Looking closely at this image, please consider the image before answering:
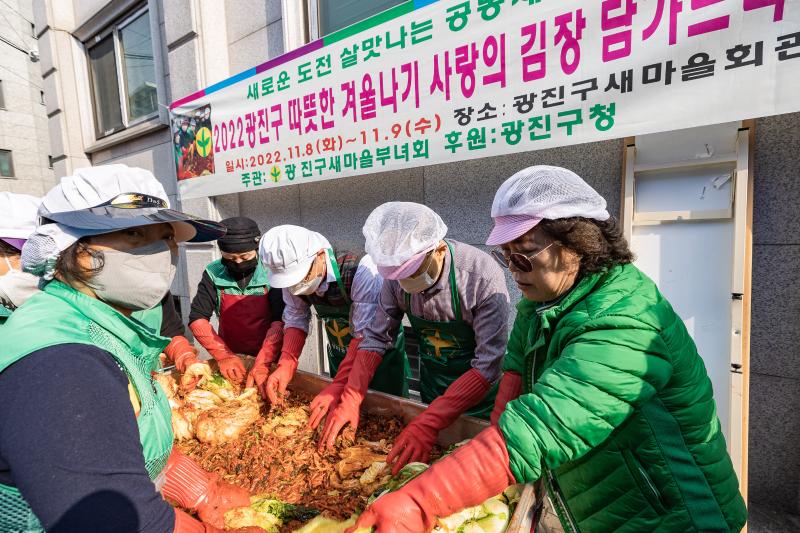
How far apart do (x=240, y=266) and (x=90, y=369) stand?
8.32 feet

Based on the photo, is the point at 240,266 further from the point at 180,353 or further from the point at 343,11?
the point at 343,11

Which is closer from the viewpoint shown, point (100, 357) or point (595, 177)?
point (100, 357)

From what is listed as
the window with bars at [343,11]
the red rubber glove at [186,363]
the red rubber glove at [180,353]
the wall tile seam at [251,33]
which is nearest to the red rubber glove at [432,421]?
the red rubber glove at [186,363]

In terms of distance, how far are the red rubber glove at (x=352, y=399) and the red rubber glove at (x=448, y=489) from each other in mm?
940

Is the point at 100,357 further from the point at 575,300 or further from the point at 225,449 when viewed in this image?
the point at 225,449

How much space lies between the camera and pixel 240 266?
338 cm

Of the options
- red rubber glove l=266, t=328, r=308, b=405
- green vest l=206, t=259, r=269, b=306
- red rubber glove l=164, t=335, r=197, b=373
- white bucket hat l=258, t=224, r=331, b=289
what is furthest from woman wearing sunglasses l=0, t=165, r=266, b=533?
green vest l=206, t=259, r=269, b=306

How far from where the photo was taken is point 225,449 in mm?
2209

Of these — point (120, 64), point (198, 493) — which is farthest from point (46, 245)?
point (120, 64)

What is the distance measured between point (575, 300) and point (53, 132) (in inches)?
461

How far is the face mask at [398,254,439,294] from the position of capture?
7.29 feet

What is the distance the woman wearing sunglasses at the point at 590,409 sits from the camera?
42.5 inches

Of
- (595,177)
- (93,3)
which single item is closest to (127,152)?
(93,3)

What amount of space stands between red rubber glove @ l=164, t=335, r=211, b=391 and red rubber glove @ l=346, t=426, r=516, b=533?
6.87ft
